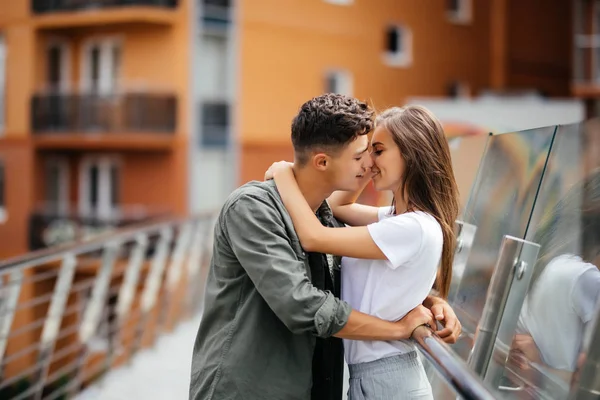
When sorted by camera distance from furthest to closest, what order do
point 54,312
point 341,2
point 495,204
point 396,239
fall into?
point 341,2 < point 54,312 < point 495,204 < point 396,239

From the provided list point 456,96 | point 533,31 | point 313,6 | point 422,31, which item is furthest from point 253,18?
point 533,31

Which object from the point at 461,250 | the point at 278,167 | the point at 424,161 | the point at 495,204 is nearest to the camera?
the point at 424,161

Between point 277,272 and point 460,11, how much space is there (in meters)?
23.0

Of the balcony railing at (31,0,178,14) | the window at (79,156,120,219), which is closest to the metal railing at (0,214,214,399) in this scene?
the window at (79,156,120,219)

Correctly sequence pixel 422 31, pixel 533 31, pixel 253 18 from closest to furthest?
pixel 253 18
pixel 422 31
pixel 533 31

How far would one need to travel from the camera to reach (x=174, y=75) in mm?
20016

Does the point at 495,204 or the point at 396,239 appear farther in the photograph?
the point at 495,204

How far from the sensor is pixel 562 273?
7.72 feet

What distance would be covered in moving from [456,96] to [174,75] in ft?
27.8

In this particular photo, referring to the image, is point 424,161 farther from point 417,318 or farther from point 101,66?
point 101,66

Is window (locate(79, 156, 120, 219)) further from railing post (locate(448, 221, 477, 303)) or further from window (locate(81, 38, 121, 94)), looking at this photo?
railing post (locate(448, 221, 477, 303))

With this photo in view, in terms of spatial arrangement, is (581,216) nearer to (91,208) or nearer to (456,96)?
(91,208)

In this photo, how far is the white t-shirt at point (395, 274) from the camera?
90.3 inches

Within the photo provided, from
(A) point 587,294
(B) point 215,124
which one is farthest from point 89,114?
(A) point 587,294
